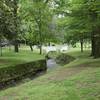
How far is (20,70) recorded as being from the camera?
23.2 metres

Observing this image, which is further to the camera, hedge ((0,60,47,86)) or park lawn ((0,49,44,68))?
park lawn ((0,49,44,68))

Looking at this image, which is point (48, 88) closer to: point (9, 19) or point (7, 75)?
point (7, 75)

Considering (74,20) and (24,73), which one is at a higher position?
(74,20)

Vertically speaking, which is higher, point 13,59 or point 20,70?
point 13,59

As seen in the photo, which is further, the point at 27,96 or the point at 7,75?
the point at 7,75

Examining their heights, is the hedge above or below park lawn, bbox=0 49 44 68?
below

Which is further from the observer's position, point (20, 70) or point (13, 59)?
point (13, 59)

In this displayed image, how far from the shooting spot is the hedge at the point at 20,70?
65.2ft

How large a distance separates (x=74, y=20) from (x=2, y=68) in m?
6.98

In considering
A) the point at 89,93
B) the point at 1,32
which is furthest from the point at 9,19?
the point at 89,93

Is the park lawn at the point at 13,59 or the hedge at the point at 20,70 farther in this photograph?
the park lawn at the point at 13,59

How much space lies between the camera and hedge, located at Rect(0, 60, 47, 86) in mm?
19877

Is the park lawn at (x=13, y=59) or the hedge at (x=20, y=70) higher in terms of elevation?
the park lawn at (x=13, y=59)

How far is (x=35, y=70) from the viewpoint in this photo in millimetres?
26953
